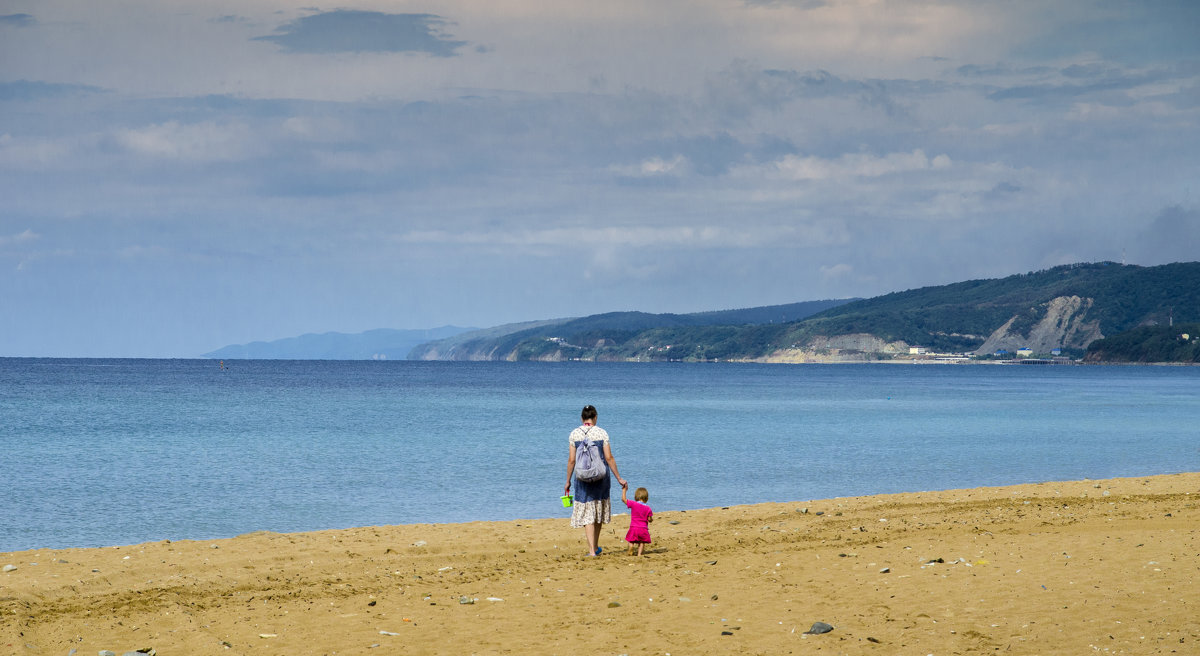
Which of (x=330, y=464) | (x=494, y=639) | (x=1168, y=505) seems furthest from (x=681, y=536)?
(x=330, y=464)

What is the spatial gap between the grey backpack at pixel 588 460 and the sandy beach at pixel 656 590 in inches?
51.1

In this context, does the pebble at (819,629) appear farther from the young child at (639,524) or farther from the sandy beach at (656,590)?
the young child at (639,524)

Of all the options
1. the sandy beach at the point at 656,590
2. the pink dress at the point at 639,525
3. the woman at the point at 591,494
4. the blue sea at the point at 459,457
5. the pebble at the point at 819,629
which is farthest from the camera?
the blue sea at the point at 459,457

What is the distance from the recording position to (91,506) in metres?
25.9

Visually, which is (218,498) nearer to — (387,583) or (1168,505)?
(387,583)

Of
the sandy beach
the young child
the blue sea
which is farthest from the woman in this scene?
the blue sea

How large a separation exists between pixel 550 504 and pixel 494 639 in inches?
634

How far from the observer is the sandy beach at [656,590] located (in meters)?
10.1

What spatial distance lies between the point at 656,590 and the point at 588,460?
8.14 ft

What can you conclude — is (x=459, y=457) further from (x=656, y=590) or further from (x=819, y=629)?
(x=819, y=629)

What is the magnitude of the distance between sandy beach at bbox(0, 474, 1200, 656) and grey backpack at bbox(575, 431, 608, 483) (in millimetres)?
1298

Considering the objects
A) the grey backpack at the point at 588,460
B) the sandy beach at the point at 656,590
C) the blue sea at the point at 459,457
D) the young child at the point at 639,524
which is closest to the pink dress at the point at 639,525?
the young child at the point at 639,524

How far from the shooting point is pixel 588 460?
14.5 m

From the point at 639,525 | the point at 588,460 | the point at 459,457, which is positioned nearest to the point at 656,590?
the point at 588,460
